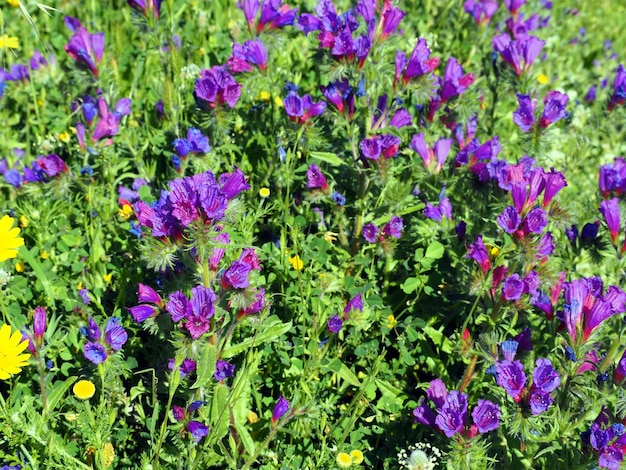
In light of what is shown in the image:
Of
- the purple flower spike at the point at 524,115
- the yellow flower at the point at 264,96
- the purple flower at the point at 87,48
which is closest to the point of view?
the purple flower spike at the point at 524,115

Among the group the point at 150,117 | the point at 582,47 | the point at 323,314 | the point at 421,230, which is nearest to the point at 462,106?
the point at 421,230

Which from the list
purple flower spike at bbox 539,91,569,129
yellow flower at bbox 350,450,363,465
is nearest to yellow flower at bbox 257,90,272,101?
purple flower spike at bbox 539,91,569,129

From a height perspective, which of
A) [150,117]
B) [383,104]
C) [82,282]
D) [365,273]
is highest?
[383,104]

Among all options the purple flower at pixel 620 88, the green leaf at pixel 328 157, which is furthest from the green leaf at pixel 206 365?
the purple flower at pixel 620 88

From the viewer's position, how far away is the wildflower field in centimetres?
250

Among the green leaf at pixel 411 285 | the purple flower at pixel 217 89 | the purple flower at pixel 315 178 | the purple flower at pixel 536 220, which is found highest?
the purple flower at pixel 217 89

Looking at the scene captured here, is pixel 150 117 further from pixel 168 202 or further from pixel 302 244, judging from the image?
pixel 168 202

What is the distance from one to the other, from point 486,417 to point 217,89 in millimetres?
1838

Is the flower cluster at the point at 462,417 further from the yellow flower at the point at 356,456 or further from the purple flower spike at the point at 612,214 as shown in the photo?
the purple flower spike at the point at 612,214

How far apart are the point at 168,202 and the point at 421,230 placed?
4.53 feet

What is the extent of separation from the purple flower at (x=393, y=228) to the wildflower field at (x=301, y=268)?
1 cm

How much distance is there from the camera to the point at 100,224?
3.38 meters

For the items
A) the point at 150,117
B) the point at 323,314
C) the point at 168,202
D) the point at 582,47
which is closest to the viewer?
the point at 168,202

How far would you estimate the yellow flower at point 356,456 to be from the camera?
8.63 feet
